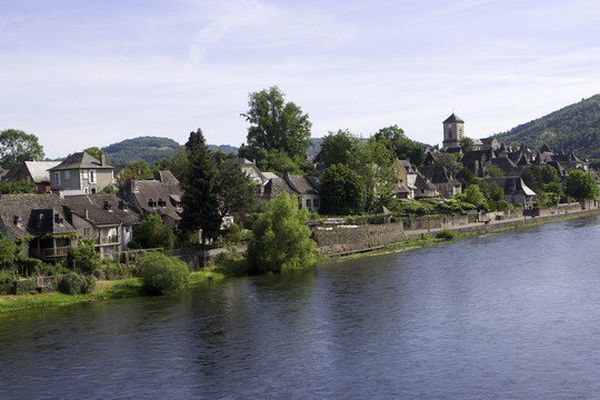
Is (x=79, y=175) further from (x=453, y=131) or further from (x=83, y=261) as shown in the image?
(x=453, y=131)

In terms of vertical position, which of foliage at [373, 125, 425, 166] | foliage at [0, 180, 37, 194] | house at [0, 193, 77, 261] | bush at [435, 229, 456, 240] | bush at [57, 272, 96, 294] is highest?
foliage at [373, 125, 425, 166]

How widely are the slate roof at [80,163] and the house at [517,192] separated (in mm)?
67829

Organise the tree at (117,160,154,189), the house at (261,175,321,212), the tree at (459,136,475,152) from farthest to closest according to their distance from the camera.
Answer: the tree at (459,136,475,152), the house at (261,175,321,212), the tree at (117,160,154,189)

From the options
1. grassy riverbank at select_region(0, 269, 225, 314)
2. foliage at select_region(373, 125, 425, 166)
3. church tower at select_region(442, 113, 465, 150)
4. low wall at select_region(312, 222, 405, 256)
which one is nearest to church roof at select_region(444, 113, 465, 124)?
church tower at select_region(442, 113, 465, 150)

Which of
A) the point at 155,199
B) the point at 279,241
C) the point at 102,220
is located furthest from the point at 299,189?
the point at 102,220

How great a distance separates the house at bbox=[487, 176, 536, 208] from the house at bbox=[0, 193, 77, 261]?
82285 millimetres

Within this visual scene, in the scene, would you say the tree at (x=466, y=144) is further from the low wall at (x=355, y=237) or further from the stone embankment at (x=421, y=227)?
the low wall at (x=355, y=237)

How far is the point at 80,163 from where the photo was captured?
272ft

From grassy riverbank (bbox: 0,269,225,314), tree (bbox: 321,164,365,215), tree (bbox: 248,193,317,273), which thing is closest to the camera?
grassy riverbank (bbox: 0,269,225,314)

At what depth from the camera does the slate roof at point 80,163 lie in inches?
3260

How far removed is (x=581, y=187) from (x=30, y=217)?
10026 centimetres

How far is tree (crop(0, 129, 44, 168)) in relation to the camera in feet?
390

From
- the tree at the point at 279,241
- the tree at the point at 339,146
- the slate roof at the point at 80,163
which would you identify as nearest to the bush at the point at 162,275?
the tree at the point at 279,241

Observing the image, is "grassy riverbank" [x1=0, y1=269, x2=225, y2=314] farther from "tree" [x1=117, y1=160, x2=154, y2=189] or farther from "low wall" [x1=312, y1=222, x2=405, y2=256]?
"tree" [x1=117, y1=160, x2=154, y2=189]
